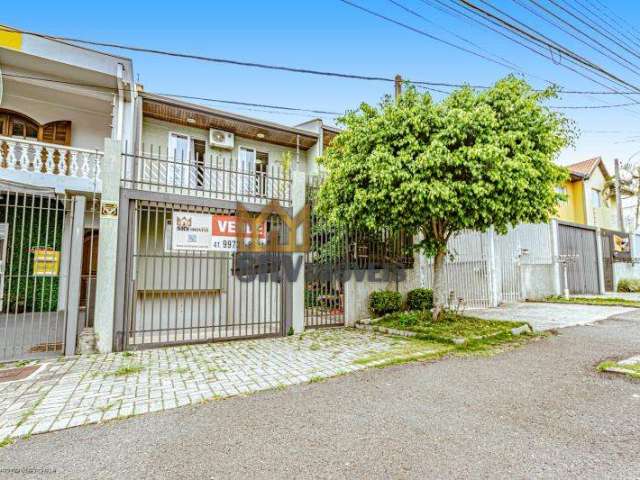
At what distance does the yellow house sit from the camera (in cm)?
2248

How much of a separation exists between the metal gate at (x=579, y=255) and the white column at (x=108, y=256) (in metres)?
15.3

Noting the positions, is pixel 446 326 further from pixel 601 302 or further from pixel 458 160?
pixel 601 302

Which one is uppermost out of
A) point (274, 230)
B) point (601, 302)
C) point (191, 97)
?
point (191, 97)

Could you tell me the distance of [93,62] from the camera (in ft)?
32.7

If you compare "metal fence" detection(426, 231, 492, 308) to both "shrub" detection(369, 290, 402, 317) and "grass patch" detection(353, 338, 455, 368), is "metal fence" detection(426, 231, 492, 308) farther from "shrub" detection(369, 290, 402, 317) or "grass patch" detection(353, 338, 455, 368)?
"grass patch" detection(353, 338, 455, 368)

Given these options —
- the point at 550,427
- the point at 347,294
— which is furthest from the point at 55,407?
the point at 347,294

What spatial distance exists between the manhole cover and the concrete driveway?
9.20 metres

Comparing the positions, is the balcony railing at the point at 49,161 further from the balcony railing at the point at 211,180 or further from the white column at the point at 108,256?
the white column at the point at 108,256

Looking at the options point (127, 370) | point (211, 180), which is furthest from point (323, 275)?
point (127, 370)

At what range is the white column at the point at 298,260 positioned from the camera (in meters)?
7.84

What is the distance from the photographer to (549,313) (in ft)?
32.8

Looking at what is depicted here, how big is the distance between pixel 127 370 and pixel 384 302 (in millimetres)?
5787

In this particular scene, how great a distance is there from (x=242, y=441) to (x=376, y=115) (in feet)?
21.4

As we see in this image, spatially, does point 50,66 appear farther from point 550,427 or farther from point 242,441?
point 550,427
